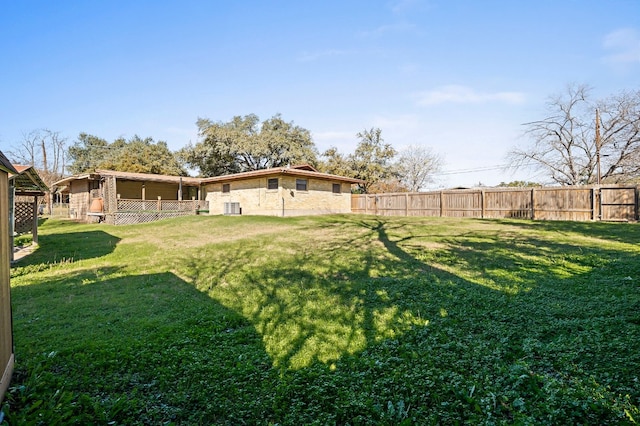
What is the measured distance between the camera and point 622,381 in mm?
2447

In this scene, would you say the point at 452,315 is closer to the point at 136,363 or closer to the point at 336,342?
the point at 336,342

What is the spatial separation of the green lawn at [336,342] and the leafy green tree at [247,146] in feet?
81.2

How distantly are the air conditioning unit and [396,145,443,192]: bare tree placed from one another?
24.6 metres

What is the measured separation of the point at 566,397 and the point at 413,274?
3.86m

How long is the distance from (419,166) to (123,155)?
112 ft

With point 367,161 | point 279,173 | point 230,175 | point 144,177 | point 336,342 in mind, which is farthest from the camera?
point 367,161

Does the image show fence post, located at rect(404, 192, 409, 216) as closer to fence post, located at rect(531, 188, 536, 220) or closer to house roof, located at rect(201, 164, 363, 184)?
house roof, located at rect(201, 164, 363, 184)

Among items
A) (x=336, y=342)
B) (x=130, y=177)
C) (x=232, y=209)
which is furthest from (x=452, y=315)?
(x=130, y=177)

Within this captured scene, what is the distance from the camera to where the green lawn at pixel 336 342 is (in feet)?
7.84

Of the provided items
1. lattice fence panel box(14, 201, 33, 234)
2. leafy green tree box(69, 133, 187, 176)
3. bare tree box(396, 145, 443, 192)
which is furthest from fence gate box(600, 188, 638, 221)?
leafy green tree box(69, 133, 187, 176)

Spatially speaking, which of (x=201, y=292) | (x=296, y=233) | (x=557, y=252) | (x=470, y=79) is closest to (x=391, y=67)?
(x=470, y=79)

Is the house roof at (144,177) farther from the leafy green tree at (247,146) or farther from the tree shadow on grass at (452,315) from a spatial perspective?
the tree shadow on grass at (452,315)

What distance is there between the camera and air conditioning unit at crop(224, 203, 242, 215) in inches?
899

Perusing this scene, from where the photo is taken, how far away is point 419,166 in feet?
136
